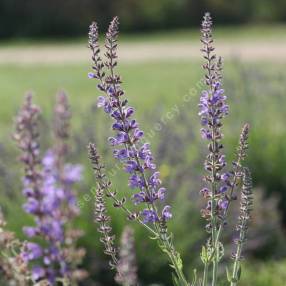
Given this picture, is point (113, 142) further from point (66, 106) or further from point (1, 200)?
point (1, 200)

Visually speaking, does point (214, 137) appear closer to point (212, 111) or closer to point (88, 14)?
point (212, 111)

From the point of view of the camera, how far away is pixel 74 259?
350 cm

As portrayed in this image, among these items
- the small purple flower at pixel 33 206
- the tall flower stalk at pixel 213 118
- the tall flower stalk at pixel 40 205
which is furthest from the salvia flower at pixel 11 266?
the tall flower stalk at pixel 213 118

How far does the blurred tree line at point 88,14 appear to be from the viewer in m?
25.4

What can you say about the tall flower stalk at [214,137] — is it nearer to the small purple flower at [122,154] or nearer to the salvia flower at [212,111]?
the salvia flower at [212,111]

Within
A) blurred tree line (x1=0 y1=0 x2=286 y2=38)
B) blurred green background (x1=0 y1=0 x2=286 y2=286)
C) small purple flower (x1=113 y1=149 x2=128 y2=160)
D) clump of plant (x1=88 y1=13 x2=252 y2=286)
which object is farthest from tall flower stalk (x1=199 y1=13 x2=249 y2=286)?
blurred tree line (x1=0 y1=0 x2=286 y2=38)

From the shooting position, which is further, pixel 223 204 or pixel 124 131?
pixel 223 204

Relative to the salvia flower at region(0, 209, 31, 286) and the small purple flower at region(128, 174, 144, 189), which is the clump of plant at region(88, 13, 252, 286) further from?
the salvia flower at region(0, 209, 31, 286)

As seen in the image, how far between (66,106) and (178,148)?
9.60 feet

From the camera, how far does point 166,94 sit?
14.2m

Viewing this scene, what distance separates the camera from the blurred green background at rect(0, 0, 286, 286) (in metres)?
5.39

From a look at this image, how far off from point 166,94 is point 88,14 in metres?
11.9

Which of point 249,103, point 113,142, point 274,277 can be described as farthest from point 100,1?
point 113,142

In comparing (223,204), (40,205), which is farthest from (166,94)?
(223,204)
